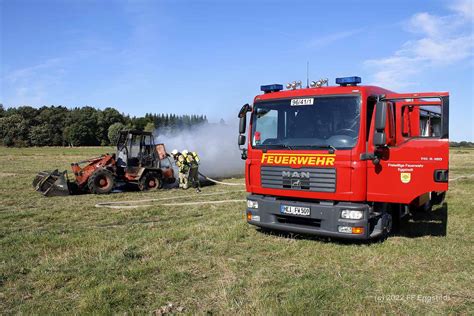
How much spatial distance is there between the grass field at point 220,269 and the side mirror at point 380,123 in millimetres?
1658

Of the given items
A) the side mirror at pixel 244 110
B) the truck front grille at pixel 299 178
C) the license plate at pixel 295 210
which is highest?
the side mirror at pixel 244 110

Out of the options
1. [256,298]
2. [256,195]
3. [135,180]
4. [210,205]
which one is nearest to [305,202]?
[256,195]

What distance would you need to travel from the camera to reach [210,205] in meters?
10.6

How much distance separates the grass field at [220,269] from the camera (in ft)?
13.5

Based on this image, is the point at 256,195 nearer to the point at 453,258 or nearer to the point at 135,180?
the point at 453,258

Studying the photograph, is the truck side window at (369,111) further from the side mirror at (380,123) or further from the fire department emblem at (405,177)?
A: the fire department emblem at (405,177)

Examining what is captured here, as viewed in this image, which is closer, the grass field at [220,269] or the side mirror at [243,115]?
the grass field at [220,269]

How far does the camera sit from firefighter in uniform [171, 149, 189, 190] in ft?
48.3

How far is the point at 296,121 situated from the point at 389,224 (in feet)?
7.59

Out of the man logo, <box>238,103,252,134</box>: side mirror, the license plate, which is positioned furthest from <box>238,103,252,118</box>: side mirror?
the license plate

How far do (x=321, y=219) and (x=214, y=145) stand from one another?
1670 centimetres

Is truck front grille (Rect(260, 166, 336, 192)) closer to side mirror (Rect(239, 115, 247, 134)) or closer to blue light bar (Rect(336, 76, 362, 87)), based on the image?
side mirror (Rect(239, 115, 247, 134))

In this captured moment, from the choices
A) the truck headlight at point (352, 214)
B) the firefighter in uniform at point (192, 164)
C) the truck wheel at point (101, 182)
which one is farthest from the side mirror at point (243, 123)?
the firefighter in uniform at point (192, 164)

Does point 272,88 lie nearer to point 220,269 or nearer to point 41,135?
point 220,269
